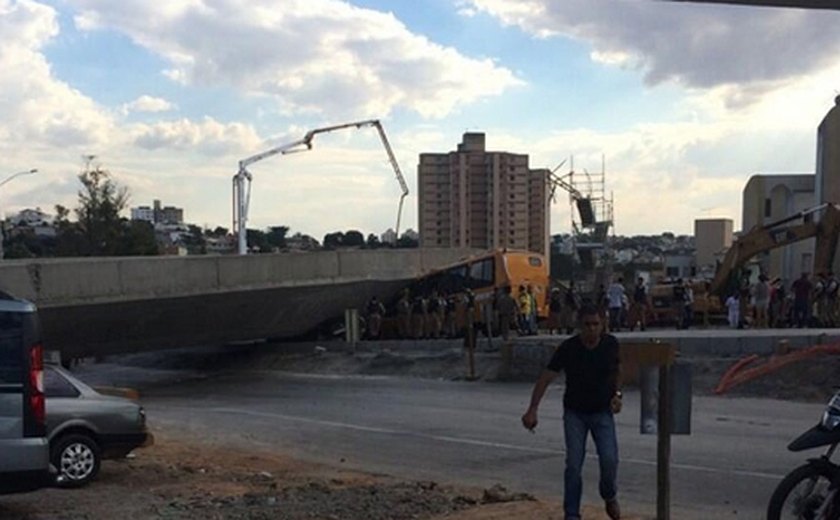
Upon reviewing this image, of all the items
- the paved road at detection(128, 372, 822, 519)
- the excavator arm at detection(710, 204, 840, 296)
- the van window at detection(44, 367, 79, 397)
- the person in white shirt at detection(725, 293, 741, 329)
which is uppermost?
the excavator arm at detection(710, 204, 840, 296)

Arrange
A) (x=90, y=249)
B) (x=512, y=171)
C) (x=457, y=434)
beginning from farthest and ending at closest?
(x=512, y=171) → (x=90, y=249) → (x=457, y=434)

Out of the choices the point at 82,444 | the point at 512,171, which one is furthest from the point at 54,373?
the point at 512,171

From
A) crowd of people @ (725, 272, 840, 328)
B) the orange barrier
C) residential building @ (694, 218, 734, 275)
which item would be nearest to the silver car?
the orange barrier

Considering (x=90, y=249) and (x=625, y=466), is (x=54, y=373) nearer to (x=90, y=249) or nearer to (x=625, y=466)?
(x=625, y=466)

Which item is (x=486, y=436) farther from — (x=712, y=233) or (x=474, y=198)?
(x=712, y=233)

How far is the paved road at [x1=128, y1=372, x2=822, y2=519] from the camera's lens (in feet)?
34.4

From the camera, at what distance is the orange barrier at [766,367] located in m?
19.6

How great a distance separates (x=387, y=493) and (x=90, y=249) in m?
51.9

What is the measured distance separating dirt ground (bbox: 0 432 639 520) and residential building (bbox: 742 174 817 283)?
4254 cm

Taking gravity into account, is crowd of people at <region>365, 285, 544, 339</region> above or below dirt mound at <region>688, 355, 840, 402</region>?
above

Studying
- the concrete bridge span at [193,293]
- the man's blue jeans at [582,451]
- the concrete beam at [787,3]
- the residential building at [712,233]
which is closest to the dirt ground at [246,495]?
the man's blue jeans at [582,451]

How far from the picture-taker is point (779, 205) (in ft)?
206

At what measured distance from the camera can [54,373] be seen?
11.2 m

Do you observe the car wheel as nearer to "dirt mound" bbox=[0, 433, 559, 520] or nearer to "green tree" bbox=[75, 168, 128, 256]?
"dirt mound" bbox=[0, 433, 559, 520]
